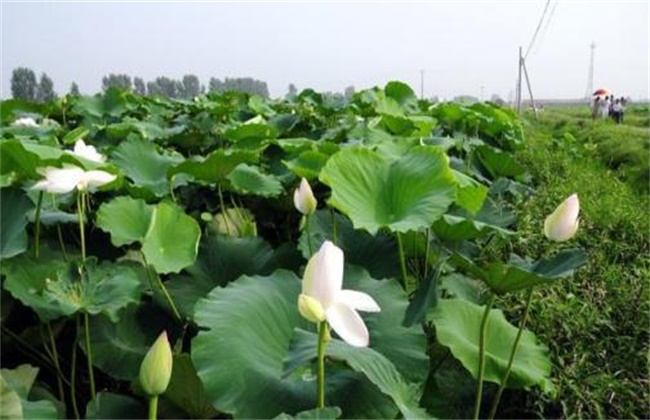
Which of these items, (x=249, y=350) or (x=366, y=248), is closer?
(x=249, y=350)

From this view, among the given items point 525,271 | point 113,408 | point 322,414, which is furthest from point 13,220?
point 525,271

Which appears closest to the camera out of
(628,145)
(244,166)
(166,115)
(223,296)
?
(223,296)

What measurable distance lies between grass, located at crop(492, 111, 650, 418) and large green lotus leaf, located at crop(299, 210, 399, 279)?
364 mm

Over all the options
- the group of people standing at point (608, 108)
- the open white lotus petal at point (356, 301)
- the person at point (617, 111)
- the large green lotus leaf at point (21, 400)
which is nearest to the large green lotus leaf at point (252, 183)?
the large green lotus leaf at point (21, 400)

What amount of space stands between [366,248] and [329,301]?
0.58 metres

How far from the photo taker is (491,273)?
0.87 metres

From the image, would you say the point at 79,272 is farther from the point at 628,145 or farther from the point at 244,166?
the point at 628,145

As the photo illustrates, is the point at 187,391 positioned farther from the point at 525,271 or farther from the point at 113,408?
the point at 525,271

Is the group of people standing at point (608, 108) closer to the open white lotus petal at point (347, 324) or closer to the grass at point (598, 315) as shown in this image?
the grass at point (598, 315)

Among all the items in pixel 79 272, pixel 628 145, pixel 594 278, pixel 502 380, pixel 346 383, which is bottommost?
pixel 628 145

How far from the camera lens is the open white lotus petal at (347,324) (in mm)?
659

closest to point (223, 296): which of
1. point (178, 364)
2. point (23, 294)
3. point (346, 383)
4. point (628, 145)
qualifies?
point (178, 364)

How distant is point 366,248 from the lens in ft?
4.09

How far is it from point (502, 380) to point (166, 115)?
9.06 ft
